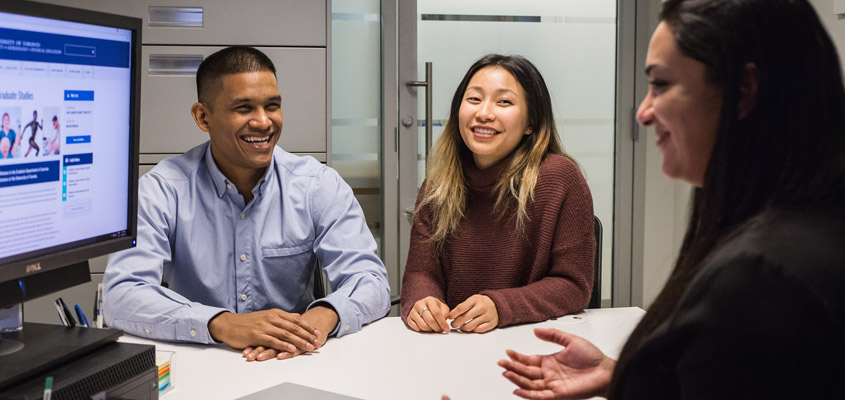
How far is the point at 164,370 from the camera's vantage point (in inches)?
48.6

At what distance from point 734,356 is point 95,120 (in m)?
0.92

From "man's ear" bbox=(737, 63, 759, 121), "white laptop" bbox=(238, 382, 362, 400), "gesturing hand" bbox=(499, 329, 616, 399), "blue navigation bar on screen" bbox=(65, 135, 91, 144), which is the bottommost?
"white laptop" bbox=(238, 382, 362, 400)

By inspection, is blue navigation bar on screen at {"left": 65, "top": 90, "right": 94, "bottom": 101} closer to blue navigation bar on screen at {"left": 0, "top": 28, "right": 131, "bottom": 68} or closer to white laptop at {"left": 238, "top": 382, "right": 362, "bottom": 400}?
blue navigation bar on screen at {"left": 0, "top": 28, "right": 131, "bottom": 68}

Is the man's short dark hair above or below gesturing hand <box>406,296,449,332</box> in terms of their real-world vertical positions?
above

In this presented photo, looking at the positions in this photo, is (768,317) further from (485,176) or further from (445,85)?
(445,85)

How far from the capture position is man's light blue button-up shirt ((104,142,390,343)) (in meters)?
1.86

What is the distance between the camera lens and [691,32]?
794mm

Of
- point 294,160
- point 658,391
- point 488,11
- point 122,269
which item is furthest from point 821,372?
point 488,11

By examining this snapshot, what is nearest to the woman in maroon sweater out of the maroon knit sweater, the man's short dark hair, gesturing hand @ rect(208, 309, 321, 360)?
the maroon knit sweater

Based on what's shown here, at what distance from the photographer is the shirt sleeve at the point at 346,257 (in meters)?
1.65

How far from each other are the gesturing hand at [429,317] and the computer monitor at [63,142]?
2.14 ft

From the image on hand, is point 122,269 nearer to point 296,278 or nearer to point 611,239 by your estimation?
point 296,278

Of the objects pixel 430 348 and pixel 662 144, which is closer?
pixel 662 144

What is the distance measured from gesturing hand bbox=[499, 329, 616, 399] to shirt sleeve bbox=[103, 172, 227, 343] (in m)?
0.70
